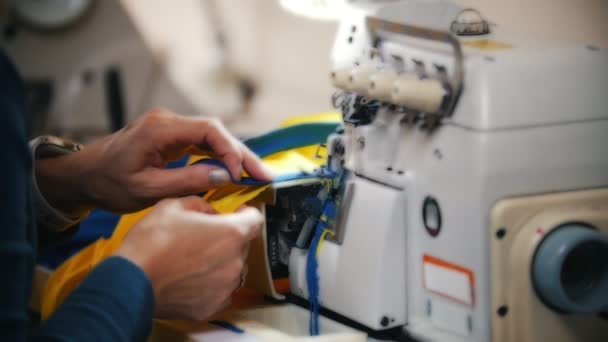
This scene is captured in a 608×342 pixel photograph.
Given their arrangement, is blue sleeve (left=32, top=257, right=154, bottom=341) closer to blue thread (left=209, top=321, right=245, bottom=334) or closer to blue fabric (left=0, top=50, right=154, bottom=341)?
blue fabric (left=0, top=50, right=154, bottom=341)

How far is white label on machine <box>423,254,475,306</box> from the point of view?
1.05m

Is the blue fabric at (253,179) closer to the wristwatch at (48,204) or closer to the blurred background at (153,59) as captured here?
the wristwatch at (48,204)

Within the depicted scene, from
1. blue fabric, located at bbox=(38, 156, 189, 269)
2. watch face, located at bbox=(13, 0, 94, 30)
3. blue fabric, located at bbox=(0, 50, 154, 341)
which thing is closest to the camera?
blue fabric, located at bbox=(0, 50, 154, 341)

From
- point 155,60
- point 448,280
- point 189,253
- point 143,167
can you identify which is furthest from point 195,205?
point 155,60

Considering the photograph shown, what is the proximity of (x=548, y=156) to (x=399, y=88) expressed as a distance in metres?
0.20

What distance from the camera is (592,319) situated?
1070 millimetres

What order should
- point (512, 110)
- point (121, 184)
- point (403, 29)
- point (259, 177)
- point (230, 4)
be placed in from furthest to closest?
point (230, 4)
point (121, 184)
point (259, 177)
point (403, 29)
point (512, 110)

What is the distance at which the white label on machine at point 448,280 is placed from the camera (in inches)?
41.2

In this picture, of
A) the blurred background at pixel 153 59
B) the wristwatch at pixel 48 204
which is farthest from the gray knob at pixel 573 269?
the blurred background at pixel 153 59

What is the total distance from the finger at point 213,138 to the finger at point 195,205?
0.31 ft

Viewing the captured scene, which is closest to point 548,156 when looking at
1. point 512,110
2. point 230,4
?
point 512,110

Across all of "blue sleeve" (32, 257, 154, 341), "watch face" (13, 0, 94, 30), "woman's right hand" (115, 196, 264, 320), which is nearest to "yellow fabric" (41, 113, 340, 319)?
"woman's right hand" (115, 196, 264, 320)

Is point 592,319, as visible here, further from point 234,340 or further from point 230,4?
point 230,4

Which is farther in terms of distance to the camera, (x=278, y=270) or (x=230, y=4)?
(x=230, y=4)
